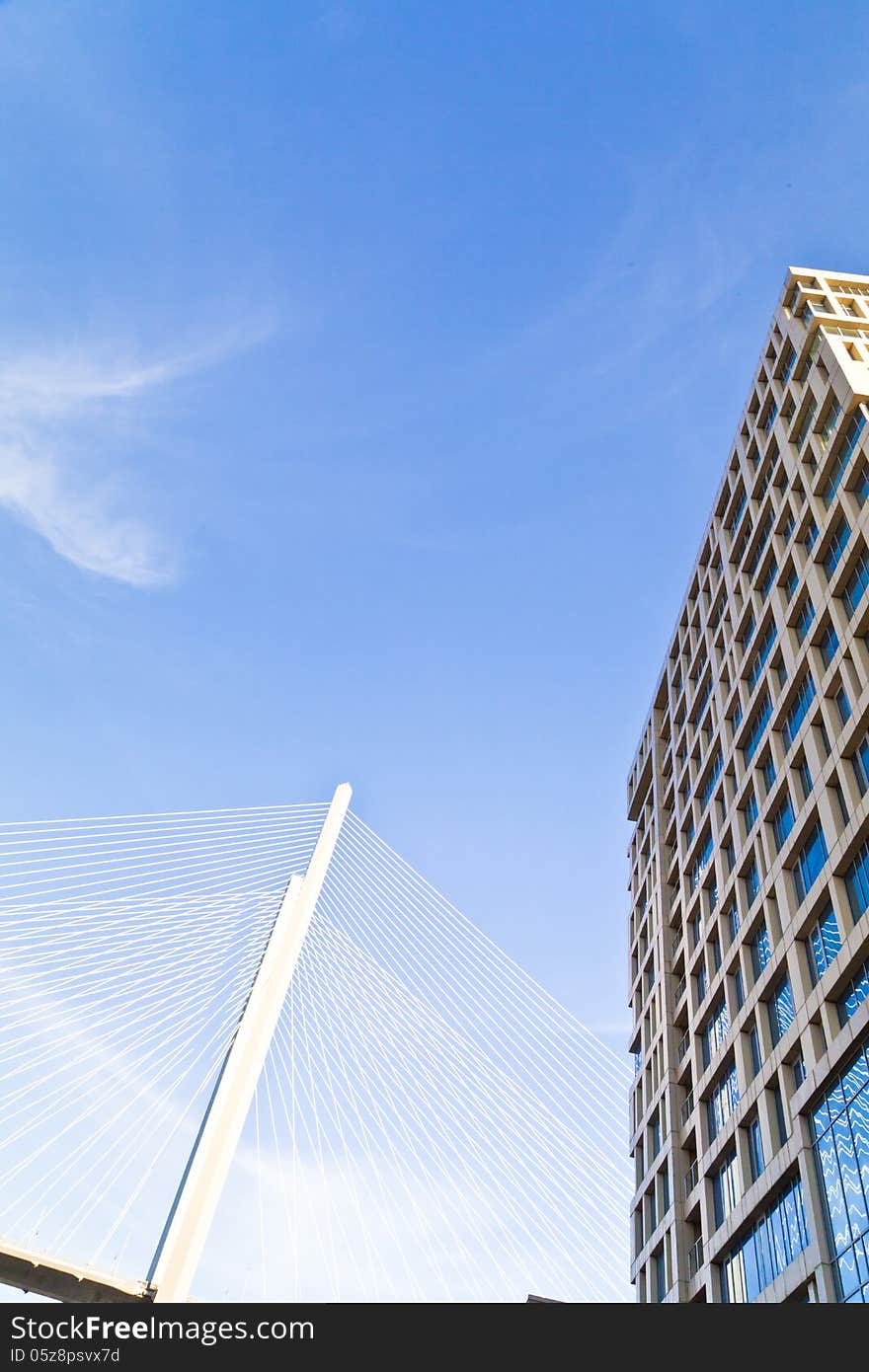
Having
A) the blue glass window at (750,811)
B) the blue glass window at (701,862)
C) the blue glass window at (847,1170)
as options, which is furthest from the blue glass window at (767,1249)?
the blue glass window at (701,862)

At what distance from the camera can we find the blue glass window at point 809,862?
2958 centimetres

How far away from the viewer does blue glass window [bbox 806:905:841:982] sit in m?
27.4

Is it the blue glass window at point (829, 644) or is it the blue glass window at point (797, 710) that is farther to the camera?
the blue glass window at point (797, 710)

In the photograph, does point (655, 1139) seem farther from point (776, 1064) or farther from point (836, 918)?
point (836, 918)

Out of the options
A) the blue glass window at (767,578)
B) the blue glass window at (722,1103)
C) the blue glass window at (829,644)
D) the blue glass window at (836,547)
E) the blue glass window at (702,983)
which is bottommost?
the blue glass window at (722,1103)

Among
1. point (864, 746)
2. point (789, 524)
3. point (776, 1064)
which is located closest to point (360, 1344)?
point (776, 1064)

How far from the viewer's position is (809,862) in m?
30.3

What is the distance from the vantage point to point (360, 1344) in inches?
610

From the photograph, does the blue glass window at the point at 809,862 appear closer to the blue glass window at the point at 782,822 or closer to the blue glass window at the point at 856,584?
the blue glass window at the point at 782,822

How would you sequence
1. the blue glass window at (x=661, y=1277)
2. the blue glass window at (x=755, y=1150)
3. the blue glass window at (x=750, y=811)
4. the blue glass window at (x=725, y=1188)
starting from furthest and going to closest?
the blue glass window at (x=750, y=811) → the blue glass window at (x=661, y=1277) → the blue glass window at (x=725, y=1188) → the blue glass window at (x=755, y=1150)

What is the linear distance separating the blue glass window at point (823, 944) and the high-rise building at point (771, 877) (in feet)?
0.26

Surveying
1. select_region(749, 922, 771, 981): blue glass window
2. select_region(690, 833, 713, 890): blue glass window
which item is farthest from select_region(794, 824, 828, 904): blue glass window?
select_region(690, 833, 713, 890): blue glass window

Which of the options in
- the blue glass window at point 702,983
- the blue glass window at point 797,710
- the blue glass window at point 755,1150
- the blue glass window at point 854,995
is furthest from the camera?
the blue glass window at point 702,983

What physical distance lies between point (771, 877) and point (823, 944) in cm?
407
